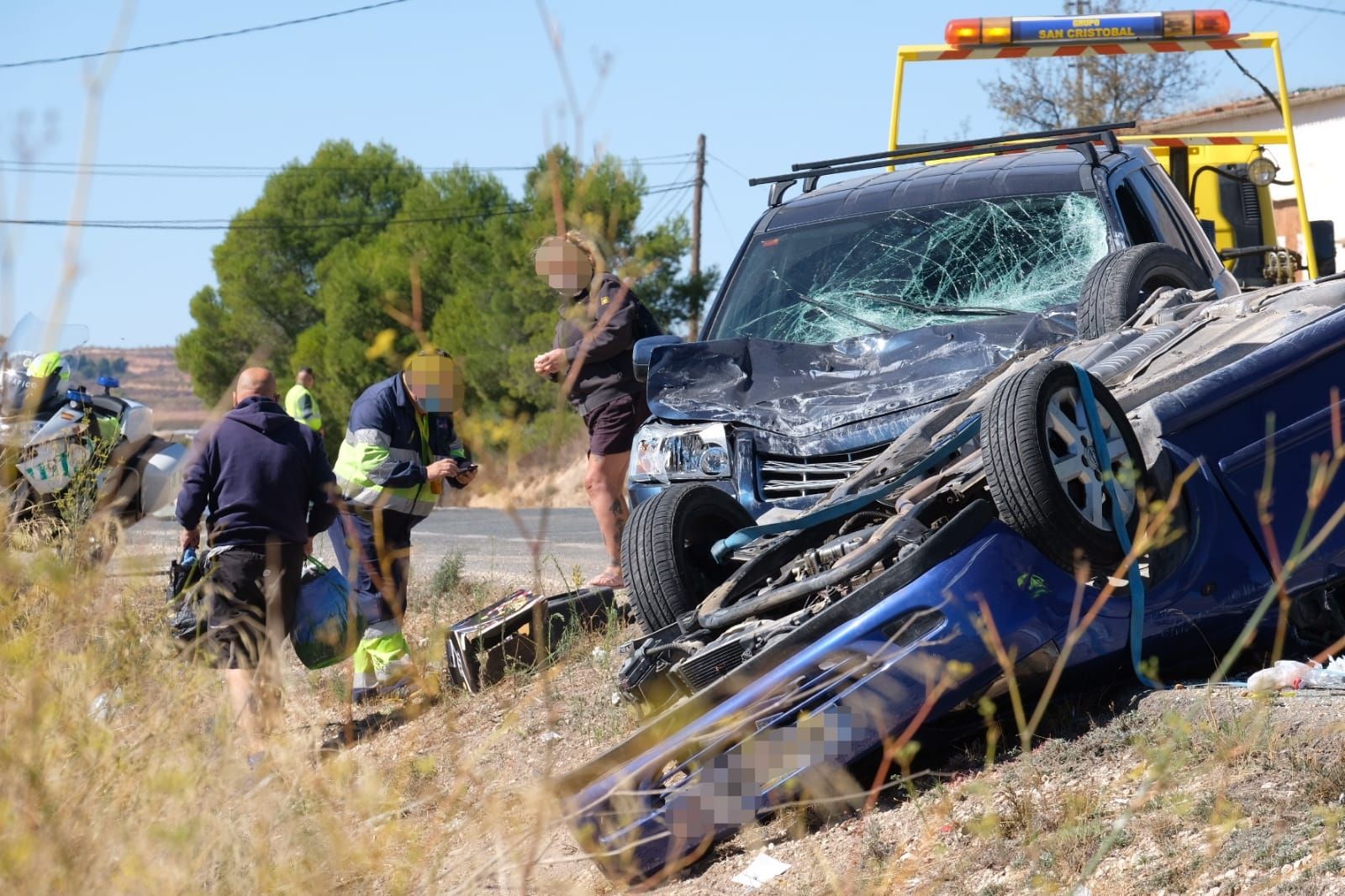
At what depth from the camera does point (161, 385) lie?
12.8 feet

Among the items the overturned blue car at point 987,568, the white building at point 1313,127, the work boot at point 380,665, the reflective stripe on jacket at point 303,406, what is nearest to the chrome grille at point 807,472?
the overturned blue car at point 987,568

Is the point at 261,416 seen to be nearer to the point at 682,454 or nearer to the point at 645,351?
the point at 645,351

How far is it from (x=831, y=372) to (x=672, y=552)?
121 centimetres

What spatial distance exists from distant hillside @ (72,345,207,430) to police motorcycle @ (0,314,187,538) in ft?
0.50

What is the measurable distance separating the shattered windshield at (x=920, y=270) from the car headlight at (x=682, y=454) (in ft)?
2.74

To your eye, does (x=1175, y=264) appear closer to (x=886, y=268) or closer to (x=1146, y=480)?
(x=886, y=268)

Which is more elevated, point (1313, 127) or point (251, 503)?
point (1313, 127)

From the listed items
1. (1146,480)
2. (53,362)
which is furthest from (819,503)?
(53,362)

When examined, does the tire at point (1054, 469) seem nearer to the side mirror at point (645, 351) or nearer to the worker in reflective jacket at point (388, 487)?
the side mirror at point (645, 351)

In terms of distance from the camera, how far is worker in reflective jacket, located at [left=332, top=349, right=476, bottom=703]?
6.63 metres

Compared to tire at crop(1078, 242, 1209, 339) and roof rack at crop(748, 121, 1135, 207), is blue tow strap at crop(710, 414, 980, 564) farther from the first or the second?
roof rack at crop(748, 121, 1135, 207)

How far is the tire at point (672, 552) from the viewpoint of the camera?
15.5 ft

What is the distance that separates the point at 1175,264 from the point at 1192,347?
902 mm

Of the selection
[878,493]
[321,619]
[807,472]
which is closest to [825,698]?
[878,493]
